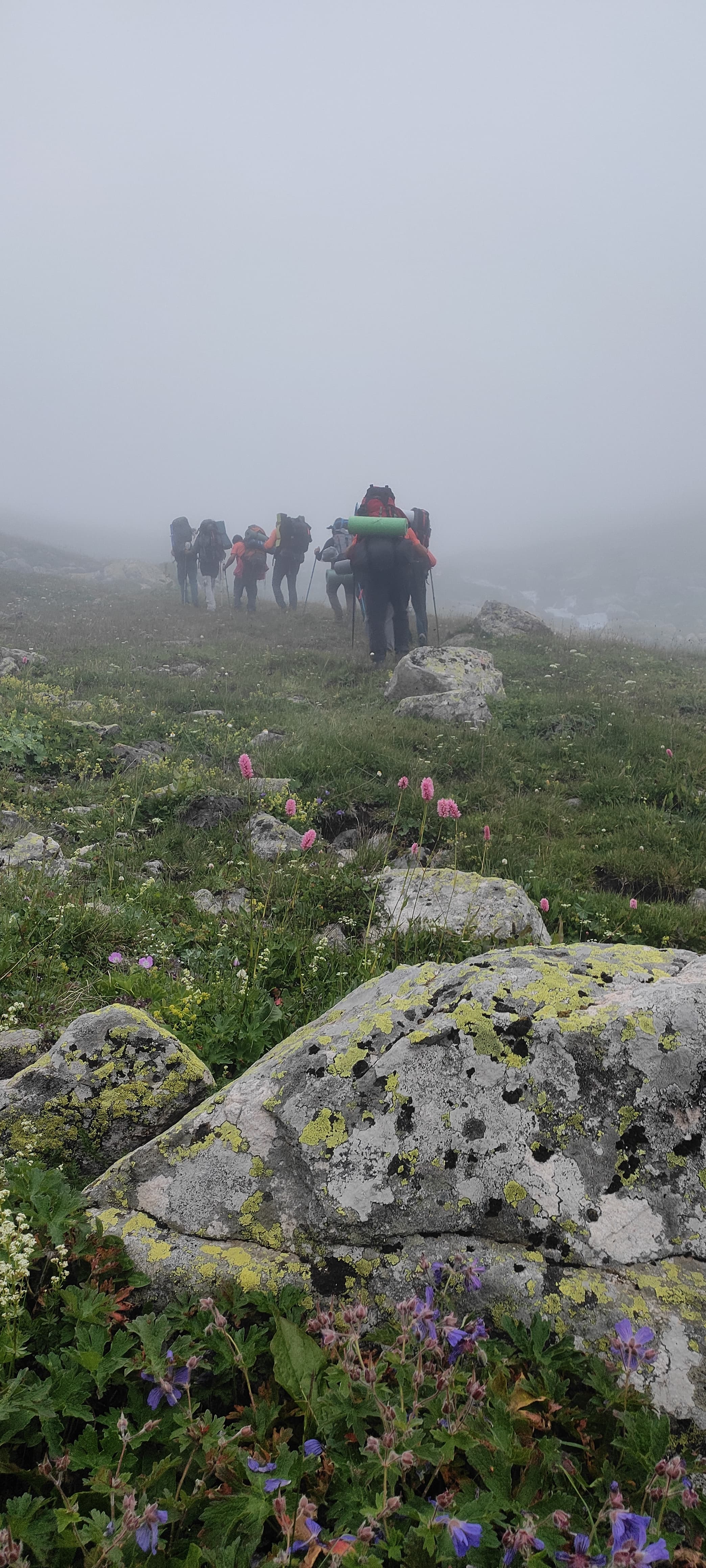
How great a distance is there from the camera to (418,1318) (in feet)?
5.16

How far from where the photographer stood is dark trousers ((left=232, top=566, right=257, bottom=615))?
112ft

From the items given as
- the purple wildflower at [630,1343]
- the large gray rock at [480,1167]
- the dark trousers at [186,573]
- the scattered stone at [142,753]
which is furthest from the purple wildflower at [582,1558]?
the dark trousers at [186,573]

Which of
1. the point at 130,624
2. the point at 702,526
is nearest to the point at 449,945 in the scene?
the point at 130,624

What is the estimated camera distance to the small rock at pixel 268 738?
36.6 ft

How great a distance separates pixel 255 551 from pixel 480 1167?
3544 centimetres

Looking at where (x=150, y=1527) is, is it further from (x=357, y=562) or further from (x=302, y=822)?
(x=357, y=562)

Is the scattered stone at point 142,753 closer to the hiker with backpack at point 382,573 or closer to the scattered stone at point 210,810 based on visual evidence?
the scattered stone at point 210,810

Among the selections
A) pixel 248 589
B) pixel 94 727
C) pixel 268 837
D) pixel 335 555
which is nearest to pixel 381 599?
pixel 335 555

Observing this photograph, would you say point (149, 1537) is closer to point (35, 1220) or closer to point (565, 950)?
point (35, 1220)

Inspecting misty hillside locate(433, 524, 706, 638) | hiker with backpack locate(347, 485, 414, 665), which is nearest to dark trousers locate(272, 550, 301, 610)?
hiker with backpack locate(347, 485, 414, 665)

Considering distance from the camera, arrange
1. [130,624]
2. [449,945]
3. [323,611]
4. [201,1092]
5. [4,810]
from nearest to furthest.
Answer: [201,1092] < [449,945] < [4,810] < [130,624] < [323,611]

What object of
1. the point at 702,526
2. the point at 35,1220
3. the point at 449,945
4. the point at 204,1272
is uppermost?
the point at 702,526

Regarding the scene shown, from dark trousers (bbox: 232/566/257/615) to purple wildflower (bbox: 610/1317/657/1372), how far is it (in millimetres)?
33715

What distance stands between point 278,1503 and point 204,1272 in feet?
2.95
